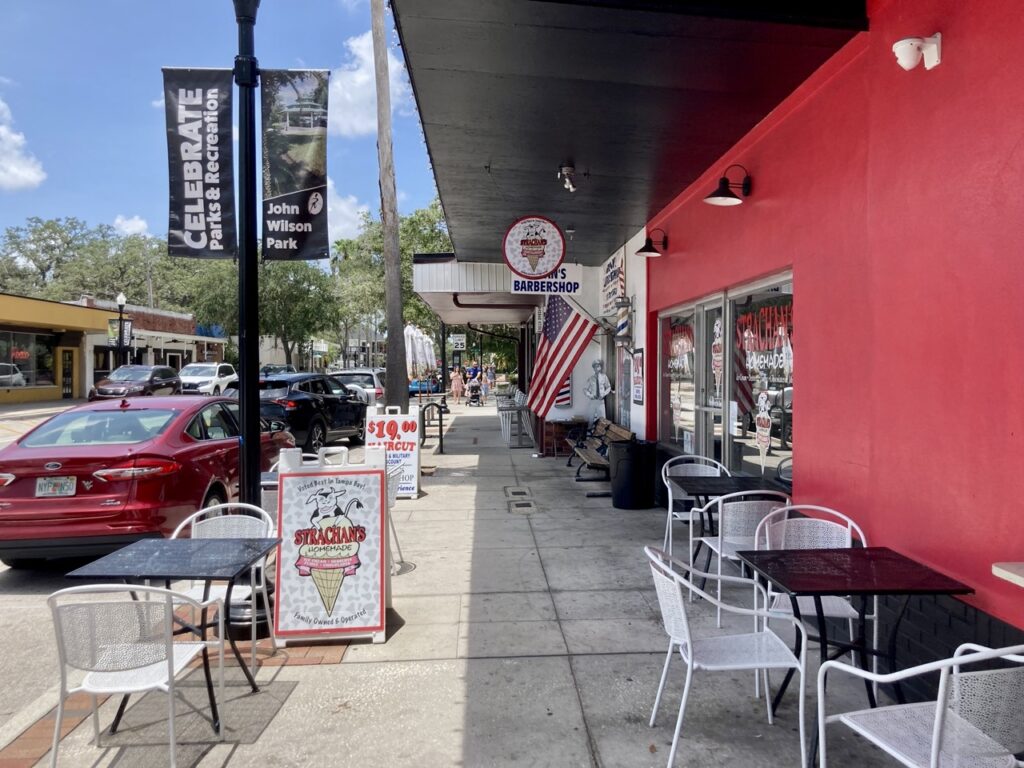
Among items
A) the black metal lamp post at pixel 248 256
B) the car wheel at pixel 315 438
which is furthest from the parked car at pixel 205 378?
the black metal lamp post at pixel 248 256

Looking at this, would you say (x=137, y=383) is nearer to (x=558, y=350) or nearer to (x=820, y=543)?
(x=558, y=350)

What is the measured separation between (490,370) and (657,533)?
131 feet

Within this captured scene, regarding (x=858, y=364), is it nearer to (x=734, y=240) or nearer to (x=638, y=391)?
(x=734, y=240)

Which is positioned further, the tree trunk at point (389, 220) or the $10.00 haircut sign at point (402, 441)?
the tree trunk at point (389, 220)

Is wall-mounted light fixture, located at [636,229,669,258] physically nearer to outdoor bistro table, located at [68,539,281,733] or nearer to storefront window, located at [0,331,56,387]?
outdoor bistro table, located at [68,539,281,733]

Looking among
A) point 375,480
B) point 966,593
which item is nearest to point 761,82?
point 966,593

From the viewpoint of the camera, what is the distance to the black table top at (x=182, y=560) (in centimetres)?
312

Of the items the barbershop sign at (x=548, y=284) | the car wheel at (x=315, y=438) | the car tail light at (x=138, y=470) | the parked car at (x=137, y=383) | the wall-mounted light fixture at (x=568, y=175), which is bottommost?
the car wheel at (x=315, y=438)

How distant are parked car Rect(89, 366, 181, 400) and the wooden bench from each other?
1732cm

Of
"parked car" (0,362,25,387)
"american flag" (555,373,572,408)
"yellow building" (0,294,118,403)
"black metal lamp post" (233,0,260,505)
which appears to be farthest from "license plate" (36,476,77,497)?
"parked car" (0,362,25,387)

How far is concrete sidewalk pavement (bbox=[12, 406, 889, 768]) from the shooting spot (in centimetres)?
305

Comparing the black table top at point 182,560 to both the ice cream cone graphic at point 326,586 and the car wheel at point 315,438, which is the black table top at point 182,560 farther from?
the car wheel at point 315,438

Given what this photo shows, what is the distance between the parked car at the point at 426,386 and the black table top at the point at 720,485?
2220 centimetres

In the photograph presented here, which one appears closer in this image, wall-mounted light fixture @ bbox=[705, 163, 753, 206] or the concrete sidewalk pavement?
the concrete sidewalk pavement
